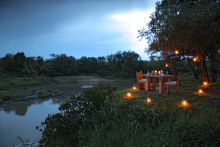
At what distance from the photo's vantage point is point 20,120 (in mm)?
21094

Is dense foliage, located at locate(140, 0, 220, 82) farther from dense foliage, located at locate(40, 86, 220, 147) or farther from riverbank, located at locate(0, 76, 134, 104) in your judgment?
riverbank, located at locate(0, 76, 134, 104)

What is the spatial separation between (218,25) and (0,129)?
16.2m

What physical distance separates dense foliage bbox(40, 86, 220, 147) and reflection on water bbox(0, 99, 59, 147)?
21.4 ft

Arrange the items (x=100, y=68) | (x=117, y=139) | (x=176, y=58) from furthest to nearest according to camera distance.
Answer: (x=100, y=68) → (x=176, y=58) → (x=117, y=139)

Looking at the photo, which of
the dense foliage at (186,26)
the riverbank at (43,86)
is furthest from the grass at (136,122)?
the riverbank at (43,86)

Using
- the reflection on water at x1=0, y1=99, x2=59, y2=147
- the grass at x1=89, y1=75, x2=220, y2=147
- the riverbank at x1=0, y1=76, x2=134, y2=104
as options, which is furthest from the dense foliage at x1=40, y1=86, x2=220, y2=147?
the riverbank at x1=0, y1=76, x2=134, y2=104

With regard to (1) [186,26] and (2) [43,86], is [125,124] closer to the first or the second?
(1) [186,26]

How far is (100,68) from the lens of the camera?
62.2 m

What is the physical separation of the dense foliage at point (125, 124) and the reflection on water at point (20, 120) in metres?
6.51

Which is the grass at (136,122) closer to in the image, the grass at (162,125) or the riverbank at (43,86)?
the grass at (162,125)

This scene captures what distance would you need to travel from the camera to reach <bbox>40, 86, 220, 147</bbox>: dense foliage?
6.14m

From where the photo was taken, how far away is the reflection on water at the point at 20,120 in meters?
15.8

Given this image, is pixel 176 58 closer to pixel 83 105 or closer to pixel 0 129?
pixel 83 105

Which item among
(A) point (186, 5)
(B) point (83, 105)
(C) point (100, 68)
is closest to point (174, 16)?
(A) point (186, 5)
